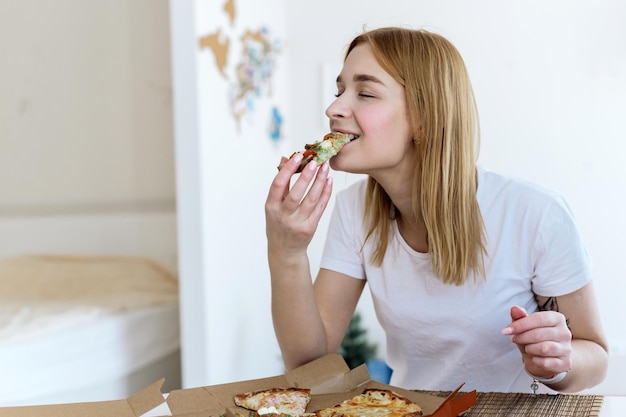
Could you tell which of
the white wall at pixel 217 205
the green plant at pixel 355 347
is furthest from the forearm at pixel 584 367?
the green plant at pixel 355 347

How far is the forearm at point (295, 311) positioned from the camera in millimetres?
1427

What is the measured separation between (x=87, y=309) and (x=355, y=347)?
125 centimetres

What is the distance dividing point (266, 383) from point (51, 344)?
1.57 meters

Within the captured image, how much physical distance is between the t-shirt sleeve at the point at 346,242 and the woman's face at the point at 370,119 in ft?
0.60

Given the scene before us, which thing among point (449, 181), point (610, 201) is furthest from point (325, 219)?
point (449, 181)

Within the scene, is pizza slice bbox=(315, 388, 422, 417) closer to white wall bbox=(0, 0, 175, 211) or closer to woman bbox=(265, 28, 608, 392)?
woman bbox=(265, 28, 608, 392)

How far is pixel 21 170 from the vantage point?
12.9 ft

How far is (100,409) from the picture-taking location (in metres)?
1.08

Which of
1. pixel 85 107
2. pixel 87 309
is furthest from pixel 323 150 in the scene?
pixel 85 107

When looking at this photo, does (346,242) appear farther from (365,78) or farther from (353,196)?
(365,78)

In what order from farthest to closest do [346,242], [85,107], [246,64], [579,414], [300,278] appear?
[85,107] < [246,64] < [346,242] < [300,278] < [579,414]

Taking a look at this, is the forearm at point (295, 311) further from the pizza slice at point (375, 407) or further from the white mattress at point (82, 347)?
the white mattress at point (82, 347)

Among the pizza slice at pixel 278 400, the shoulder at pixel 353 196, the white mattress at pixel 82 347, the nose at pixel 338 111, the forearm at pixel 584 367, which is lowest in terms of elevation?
the white mattress at pixel 82 347

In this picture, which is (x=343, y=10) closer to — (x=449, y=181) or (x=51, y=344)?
(x=51, y=344)
